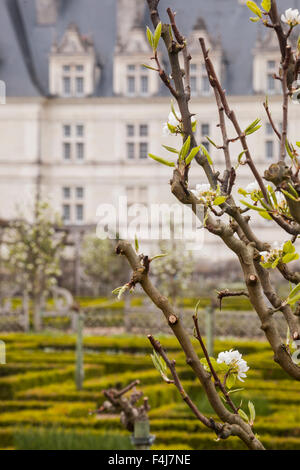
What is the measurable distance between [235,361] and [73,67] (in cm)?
2158

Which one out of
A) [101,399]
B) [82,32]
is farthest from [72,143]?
[101,399]

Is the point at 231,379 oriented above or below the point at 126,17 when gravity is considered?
below

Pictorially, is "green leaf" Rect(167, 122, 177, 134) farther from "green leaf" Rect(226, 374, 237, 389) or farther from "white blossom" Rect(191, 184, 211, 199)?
"green leaf" Rect(226, 374, 237, 389)

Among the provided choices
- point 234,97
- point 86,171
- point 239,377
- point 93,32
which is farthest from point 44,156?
point 239,377

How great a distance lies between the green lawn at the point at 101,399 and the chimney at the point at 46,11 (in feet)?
44.5

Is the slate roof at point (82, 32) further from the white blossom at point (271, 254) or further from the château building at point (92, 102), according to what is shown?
the white blossom at point (271, 254)

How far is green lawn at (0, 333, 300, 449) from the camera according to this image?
4.14 metres

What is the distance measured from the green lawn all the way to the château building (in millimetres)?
12833

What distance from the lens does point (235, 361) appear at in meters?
1.37

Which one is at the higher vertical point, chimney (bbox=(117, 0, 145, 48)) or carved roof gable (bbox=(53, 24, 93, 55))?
chimney (bbox=(117, 0, 145, 48))

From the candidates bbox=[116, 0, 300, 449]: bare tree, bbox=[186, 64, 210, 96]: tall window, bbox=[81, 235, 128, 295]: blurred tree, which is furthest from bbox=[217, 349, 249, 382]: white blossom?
bbox=[186, 64, 210, 96]: tall window

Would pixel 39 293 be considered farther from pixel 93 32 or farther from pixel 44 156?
pixel 93 32

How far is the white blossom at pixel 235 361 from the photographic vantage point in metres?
1.35

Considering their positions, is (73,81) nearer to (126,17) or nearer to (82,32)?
(82,32)
